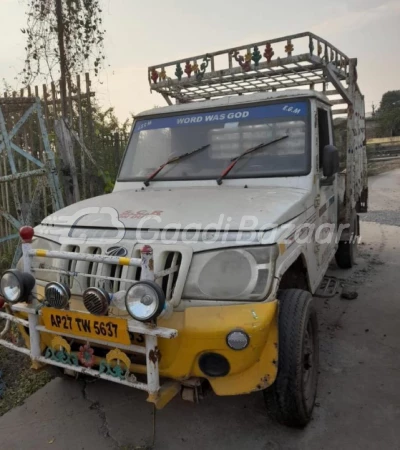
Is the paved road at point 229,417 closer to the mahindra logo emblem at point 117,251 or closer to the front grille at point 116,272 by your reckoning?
the front grille at point 116,272

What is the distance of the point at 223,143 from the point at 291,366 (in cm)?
201

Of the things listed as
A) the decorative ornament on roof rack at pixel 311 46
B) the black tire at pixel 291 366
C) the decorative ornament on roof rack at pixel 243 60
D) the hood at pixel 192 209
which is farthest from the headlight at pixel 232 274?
the decorative ornament on roof rack at pixel 243 60

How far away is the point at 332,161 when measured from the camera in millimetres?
3561

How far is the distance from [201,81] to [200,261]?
327 cm

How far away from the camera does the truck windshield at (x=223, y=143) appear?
139 inches

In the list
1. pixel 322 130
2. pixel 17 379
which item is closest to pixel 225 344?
pixel 17 379

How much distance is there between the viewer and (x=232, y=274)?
7.77 feet

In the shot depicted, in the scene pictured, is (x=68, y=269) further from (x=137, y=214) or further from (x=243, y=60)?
(x=243, y=60)

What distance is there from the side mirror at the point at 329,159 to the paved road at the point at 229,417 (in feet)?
5.36

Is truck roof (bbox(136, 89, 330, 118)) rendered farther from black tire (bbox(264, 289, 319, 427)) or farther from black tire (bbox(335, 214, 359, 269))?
black tire (bbox(335, 214, 359, 269))

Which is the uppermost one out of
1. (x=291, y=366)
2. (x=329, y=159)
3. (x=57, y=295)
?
(x=329, y=159)

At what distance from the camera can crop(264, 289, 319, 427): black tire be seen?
245 cm

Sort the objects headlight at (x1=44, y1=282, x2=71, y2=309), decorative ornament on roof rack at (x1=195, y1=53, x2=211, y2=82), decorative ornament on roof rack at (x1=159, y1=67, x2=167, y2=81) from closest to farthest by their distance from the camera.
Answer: headlight at (x1=44, y1=282, x2=71, y2=309), decorative ornament on roof rack at (x1=195, y1=53, x2=211, y2=82), decorative ornament on roof rack at (x1=159, y1=67, x2=167, y2=81)

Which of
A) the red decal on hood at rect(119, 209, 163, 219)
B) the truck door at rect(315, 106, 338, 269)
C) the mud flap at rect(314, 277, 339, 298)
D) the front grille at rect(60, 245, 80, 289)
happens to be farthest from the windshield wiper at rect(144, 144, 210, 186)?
the mud flap at rect(314, 277, 339, 298)
